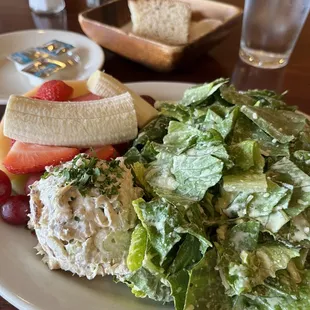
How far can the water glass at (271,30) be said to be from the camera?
5.45 ft

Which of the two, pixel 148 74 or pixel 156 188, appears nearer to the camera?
pixel 156 188

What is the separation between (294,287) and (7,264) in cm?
58

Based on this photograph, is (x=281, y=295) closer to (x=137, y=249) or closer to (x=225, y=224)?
(x=225, y=224)

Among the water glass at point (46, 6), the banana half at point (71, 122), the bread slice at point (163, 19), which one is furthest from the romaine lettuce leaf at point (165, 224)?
the water glass at point (46, 6)

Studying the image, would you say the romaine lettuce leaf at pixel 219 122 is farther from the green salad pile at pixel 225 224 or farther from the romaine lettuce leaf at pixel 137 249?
the romaine lettuce leaf at pixel 137 249

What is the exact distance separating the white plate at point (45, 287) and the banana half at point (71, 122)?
0.92 ft

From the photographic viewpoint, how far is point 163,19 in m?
1.73

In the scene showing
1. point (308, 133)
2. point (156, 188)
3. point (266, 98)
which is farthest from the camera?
point (266, 98)

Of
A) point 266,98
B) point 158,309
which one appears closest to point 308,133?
point 266,98

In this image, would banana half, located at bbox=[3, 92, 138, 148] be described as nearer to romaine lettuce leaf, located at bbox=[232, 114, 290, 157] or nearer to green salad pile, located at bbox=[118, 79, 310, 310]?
green salad pile, located at bbox=[118, 79, 310, 310]

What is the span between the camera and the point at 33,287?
87 centimetres

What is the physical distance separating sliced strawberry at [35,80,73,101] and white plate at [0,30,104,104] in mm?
322

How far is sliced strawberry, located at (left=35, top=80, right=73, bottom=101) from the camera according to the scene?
1.28 m

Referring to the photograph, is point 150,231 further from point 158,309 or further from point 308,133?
point 308,133
